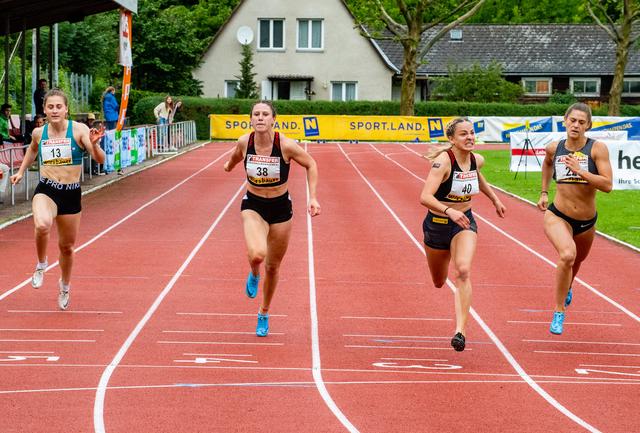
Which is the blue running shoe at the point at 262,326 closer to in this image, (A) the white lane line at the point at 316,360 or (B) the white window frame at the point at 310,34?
(A) the white lane line at the point at 316,360

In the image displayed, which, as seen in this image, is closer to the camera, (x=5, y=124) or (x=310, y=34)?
(x=5, y=124)

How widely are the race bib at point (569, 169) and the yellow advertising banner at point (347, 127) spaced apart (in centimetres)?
3872

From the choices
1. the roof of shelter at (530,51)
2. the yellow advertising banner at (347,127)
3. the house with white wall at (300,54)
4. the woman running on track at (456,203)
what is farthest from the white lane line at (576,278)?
the roof of shelter at (530,51)

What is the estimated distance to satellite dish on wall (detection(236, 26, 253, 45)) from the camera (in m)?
61.6

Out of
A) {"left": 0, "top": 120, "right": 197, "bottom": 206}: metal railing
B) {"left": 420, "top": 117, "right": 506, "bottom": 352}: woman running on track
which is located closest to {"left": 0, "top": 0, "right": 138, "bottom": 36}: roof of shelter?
{"left": 0, "top": 120, "right": 197, "bottom": 206}: metal railing

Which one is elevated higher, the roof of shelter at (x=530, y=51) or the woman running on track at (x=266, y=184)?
the roof of shelter at (x=530, y=51)

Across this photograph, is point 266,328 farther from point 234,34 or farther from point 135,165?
point 234,34

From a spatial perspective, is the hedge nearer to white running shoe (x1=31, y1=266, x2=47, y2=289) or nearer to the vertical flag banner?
the vertical flag banner

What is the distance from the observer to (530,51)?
67.4m

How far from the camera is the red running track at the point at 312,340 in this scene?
722cm

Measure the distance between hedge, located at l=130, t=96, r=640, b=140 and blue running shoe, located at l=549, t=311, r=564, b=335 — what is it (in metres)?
40.4

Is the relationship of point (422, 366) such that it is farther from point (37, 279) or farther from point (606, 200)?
point (606, 200)

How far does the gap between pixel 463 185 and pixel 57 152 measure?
375 centimetres

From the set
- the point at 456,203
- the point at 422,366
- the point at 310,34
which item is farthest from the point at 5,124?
the point at 310,34
